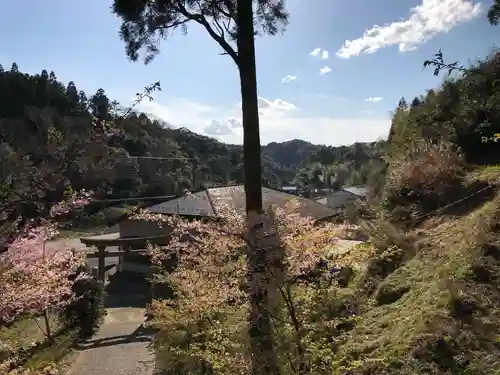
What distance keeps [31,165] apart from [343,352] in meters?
3.10

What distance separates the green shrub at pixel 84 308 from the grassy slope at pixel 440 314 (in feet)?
28.2

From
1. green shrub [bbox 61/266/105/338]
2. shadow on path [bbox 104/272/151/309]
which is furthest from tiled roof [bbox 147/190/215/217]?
green shrub [bbox 61/266/105/338]

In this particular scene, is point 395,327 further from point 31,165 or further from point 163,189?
point 163,189

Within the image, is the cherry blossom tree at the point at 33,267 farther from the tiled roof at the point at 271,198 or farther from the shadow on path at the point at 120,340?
the tiled roof at the point at 271,198

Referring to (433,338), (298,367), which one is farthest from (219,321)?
(433,338)

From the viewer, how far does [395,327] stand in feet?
12.7

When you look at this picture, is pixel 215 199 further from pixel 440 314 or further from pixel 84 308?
pixel 440 314

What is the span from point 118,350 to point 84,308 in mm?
2167

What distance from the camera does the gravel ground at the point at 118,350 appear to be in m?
8.12

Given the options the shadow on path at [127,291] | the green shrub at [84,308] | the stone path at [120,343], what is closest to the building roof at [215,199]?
the shadow on path at [127,291]

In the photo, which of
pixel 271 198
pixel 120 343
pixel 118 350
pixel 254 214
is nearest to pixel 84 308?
pixel 120 343

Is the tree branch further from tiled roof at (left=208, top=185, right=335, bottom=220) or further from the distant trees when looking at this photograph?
tiled roof at (left=208, top=185, right=335, bottom=220)

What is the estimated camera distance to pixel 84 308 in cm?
1121

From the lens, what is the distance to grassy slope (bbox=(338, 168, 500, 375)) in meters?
3.17
